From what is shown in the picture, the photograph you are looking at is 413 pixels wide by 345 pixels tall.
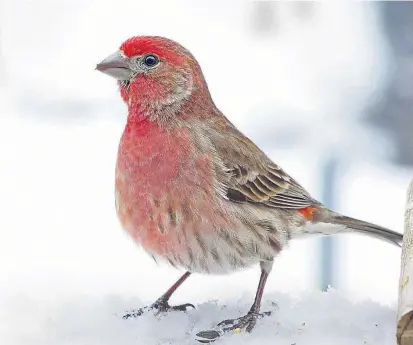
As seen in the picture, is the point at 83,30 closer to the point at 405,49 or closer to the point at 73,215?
the point at 73,215

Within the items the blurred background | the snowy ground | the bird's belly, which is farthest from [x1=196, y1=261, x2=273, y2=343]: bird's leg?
the blurred background

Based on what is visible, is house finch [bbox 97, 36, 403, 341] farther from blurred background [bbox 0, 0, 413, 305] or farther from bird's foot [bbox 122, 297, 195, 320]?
blurred background [bbox 0, 0, 413, 305]

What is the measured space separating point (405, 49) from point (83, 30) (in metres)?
2.04

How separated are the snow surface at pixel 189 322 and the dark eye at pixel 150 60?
26.5 inches

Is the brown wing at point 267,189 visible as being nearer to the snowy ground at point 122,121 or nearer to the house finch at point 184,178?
the house finch at point 184,178

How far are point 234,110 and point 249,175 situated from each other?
9.82 ft

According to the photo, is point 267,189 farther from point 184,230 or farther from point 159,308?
point 159,308

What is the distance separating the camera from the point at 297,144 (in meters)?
5.18

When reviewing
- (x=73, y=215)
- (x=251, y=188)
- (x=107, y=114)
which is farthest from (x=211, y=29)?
(x=251, y=188)

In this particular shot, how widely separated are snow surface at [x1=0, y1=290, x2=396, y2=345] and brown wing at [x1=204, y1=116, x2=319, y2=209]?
29 cm

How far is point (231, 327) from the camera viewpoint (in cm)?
217

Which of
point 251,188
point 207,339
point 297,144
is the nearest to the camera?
point 207,339

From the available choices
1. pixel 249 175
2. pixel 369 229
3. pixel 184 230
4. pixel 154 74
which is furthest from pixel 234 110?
pixel 184 230

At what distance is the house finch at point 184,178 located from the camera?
2.15 meters
